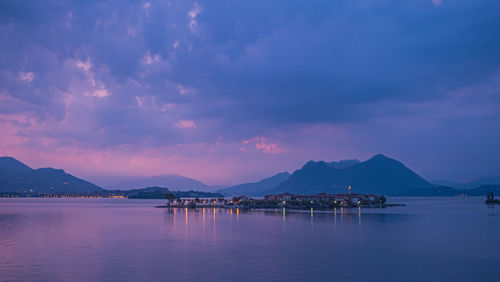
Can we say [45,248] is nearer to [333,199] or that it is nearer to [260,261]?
[260,261]

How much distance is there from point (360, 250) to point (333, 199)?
134305 mm

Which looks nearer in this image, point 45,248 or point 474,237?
point 45,248

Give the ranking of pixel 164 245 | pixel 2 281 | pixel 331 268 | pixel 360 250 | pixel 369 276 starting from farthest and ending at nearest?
pixel 164 245
pixel 360 250
pixel 331 268
pixel 369 276
pixel 2 281

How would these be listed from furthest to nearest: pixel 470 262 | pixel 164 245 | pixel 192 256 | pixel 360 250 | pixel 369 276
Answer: pixel 164 245 → pixel 360 250 → pixel 192 256 → pixel 470 262 → pixel 369 276

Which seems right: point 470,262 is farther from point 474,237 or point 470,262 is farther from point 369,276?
point 474,237

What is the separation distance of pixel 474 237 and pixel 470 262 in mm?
19621

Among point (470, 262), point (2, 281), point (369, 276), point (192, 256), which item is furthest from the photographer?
point (192, 256)

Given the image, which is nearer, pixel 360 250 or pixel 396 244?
pixel 360 250

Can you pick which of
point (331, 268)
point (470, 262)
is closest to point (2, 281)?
point (331, 268)

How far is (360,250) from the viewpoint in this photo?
35.7 metres

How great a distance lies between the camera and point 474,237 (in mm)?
46250

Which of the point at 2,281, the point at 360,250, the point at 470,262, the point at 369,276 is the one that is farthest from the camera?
the point at 360,250

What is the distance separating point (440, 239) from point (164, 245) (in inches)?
1288

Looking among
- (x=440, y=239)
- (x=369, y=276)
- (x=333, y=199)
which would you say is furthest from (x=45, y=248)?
(x=333, y=199)
